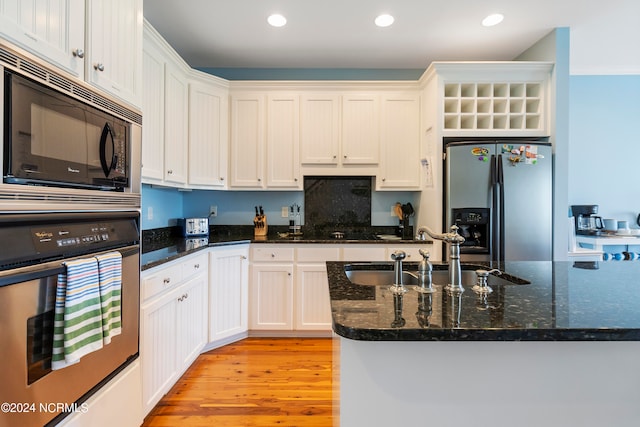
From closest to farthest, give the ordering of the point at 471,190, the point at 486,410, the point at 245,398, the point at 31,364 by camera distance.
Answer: the point at 486,410 < the point at 31,364 < the point at 245,398 < the point at 471,190

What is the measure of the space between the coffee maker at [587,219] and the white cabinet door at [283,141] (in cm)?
321

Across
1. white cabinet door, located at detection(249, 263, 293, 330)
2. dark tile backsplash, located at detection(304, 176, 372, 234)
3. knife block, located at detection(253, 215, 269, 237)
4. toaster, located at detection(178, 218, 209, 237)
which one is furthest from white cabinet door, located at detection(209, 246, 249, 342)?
dark tile backsplash, located at detection(304, 176, 372, 234)

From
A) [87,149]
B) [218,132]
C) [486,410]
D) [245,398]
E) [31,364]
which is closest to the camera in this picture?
[486,410]

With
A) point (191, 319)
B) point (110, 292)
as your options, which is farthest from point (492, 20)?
point (191, 319)

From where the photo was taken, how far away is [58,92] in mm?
1060

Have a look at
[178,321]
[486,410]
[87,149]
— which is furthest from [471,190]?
[87,149]

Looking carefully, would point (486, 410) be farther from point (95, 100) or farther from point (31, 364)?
point (95, 100)

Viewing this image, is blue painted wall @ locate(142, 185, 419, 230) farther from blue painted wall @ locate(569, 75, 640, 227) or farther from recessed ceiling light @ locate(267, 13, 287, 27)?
blue painted wall @ locate(569, 75, 640, 227)

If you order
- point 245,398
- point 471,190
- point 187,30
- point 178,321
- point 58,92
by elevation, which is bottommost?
point 245,398

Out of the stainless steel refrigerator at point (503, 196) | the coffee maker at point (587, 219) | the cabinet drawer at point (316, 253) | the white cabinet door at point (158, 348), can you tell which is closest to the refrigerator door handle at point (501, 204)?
the stainless steel refrigerator at point (503, 196)

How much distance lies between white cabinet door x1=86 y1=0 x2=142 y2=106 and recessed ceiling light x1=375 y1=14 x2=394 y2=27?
1.73m

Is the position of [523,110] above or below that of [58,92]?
above

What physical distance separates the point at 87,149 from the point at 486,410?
1.51 m

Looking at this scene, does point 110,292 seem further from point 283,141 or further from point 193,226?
point 283,141
